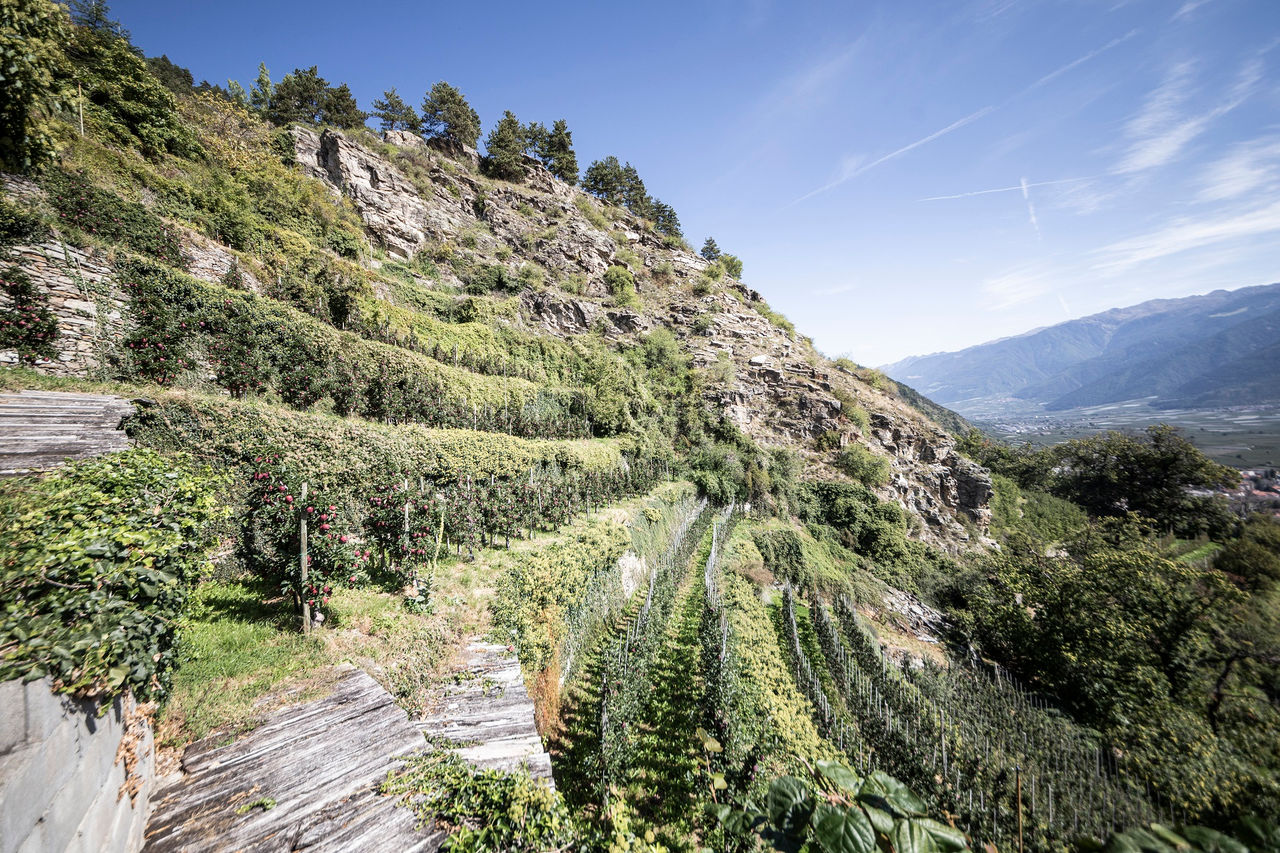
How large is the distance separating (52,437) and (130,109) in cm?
1645

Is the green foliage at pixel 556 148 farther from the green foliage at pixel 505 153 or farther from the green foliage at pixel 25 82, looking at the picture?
the green foliage at pixel 25 82

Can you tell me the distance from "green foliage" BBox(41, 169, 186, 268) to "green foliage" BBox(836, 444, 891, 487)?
32880 mm

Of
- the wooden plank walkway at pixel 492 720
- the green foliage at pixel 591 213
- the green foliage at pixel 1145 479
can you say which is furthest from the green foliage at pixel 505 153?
the green foliage at pixel 1145 479

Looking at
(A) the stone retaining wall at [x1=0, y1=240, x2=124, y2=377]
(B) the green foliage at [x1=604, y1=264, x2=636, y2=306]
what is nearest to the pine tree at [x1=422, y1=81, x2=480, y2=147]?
(B) the green foliage at [x1=604, y1=264, x2=636, y2=306]

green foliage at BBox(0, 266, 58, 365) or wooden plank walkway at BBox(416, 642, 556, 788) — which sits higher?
green foliage at BBox(0, 266, 58, 365)

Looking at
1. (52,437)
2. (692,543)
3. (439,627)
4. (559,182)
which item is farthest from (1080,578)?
(559,182)

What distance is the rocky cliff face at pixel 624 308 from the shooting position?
2511 cm

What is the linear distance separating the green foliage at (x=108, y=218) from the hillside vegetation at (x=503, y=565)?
83mm

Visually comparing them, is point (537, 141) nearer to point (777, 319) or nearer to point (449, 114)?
point (449, 114)

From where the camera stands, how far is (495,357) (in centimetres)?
1775

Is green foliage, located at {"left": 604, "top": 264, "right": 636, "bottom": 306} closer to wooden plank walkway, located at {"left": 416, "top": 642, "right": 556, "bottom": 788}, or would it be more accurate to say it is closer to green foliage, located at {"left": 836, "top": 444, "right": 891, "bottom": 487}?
green foliage, located at {"left": 836, "top": 444, "right": 891, "bottom": 487}

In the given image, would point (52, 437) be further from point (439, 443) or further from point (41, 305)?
point (439, 443)

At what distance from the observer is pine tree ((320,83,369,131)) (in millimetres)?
29766

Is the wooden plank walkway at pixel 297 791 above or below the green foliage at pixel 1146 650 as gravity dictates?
above
